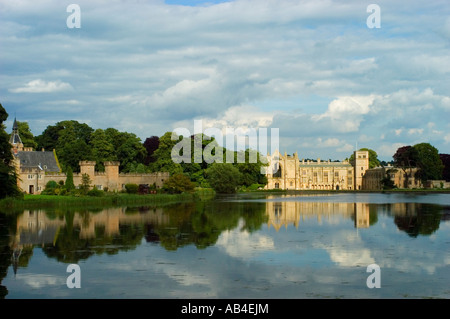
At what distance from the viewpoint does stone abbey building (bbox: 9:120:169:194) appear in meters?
43.7

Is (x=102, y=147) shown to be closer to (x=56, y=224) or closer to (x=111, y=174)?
(x=111, y=174)

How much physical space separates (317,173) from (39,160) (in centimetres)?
7461

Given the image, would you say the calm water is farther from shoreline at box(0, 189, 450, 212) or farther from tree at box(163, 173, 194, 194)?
tree at box(163, 173, 194, 194)

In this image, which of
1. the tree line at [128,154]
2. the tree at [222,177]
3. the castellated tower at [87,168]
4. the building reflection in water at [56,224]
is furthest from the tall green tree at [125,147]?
the building reflection in water at [56,224]

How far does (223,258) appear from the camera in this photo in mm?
14039

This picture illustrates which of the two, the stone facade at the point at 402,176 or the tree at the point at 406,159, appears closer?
the tree at the point at 406,159

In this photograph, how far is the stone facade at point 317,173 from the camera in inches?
4365

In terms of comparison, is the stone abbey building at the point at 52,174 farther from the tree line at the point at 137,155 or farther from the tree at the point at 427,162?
the tree at the point at 427,162

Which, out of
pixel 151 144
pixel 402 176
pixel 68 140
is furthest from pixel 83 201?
pixel 402 176

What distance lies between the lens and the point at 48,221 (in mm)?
23891

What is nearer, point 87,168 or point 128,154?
point 87,168

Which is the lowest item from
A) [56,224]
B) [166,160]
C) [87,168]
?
→ [56,224]

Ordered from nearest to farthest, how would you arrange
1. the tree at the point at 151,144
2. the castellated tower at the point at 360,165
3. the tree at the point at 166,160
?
1. the tree at the point at 166,160
2. the tree at the point at 151,144
3. the castellated tower at the point at 360,165

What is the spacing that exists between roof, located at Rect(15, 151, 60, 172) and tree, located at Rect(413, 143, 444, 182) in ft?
179
